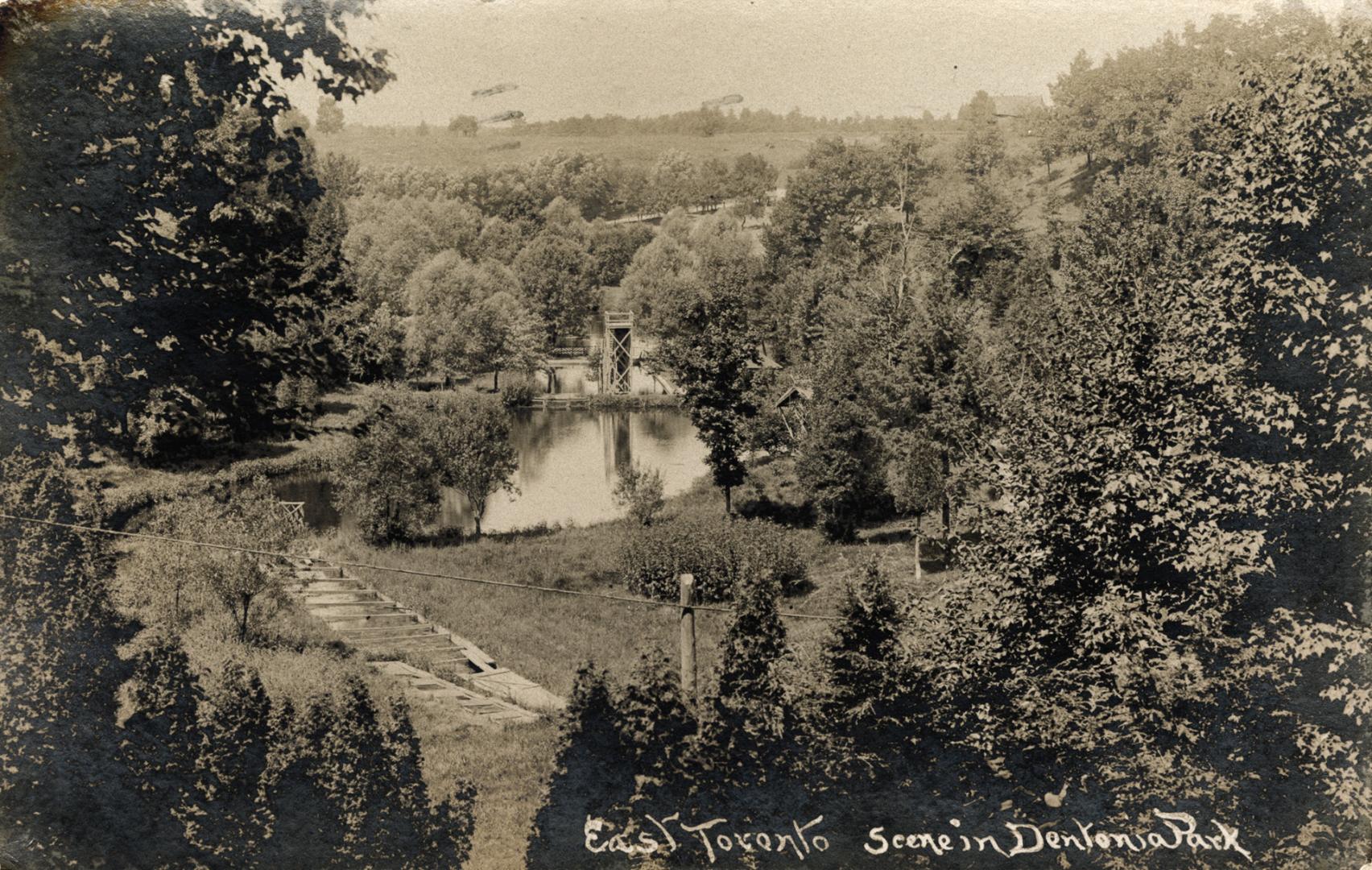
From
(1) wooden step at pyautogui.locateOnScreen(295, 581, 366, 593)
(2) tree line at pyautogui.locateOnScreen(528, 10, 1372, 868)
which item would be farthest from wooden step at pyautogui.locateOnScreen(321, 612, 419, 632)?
(2) tree line at pyautogui.locateOnScreen(528, 10, 1372, 868)

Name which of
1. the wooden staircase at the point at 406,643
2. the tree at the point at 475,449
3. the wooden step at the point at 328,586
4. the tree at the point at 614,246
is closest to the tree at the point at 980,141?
the tree at the point at 614,246

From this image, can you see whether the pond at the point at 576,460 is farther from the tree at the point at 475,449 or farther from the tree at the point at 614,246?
the tree at the point at 614,246

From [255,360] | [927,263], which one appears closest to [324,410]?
[255,360]

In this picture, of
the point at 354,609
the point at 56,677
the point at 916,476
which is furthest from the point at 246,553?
the point at 916,476

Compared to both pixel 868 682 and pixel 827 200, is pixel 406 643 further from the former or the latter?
pixel 827 200

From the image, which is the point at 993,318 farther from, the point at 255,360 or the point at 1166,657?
the point at 255,360

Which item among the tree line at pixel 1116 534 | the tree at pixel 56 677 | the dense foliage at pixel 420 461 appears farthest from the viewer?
the dense foliage at pixel 420 461
